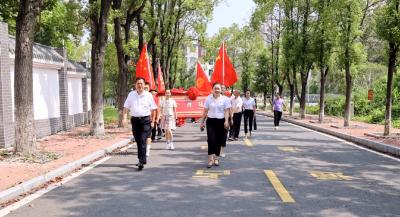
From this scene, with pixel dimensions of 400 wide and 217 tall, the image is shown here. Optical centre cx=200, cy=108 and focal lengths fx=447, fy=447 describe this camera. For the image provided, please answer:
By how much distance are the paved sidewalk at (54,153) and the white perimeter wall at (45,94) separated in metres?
1.31

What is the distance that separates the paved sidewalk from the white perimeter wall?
4.31 ft

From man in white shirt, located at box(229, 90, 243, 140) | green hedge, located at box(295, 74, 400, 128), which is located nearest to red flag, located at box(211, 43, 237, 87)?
man in white shirt, located at box(229, 90, 243, 140)

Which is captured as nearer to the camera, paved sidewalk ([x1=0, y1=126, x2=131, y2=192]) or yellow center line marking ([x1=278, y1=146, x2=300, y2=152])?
paved sidewalk ([x1=0, y1=126, x2=131, y2=192])

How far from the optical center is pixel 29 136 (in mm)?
10578

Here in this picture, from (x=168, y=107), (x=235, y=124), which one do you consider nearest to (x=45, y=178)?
(x=168, y=107)

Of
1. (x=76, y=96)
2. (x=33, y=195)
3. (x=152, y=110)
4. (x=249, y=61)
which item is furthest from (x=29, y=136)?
(x=249, y=61)

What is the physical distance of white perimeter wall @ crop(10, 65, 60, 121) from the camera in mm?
16025

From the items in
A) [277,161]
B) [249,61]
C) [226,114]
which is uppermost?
[249,61]

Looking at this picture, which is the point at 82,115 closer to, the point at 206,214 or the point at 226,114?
the point at 226,114

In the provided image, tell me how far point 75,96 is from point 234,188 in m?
15.8

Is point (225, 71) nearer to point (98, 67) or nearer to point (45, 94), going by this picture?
point (98, 67)

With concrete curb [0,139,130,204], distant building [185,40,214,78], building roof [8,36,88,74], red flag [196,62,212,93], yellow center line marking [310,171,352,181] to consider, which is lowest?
yellow center line marking [310,171,352,181]

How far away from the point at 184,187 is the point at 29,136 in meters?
4.84

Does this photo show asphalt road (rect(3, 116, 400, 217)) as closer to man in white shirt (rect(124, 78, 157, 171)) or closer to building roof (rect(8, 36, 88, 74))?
man in white shirt (rect(124, 78, 157, 171))
